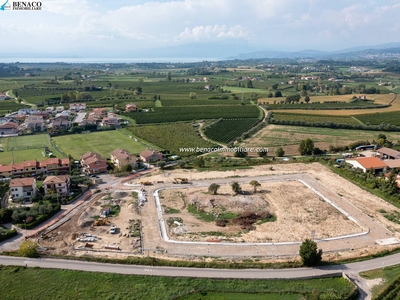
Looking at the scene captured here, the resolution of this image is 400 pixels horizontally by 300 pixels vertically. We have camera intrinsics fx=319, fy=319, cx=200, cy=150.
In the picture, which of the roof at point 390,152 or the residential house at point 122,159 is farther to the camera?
the roof at point 390,152

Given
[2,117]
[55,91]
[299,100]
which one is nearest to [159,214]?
[2,117]

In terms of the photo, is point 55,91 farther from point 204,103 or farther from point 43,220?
point 43,220

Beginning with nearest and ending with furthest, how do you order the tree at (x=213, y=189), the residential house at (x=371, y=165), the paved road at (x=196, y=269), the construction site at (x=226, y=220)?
the paved road at (x=196, y=269) < the construction site at (x=226, y=220) < the tree at (x=213, y=189) < the residential house at (x=371, y=165)

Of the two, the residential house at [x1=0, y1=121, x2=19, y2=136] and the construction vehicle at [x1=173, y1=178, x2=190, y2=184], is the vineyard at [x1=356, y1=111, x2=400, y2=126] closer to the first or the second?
the construction vehicle at [x1=173, y1=178, x2=190, y2=184]

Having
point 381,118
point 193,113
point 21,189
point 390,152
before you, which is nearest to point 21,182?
point 21,189

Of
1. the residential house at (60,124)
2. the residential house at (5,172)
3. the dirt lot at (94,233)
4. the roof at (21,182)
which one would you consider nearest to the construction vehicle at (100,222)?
the dirt lot at (94,233)

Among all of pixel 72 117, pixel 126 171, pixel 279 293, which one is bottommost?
pixel 279 293

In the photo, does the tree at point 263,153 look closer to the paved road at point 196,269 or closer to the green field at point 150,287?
the paved road at point 196,269
